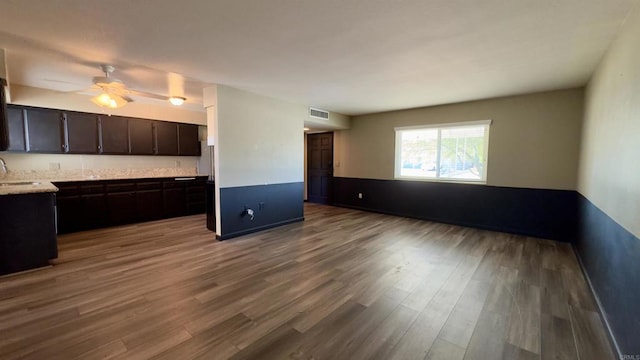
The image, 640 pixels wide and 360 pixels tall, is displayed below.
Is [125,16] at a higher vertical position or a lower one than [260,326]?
higher

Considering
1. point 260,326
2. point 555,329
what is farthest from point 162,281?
point 555,329

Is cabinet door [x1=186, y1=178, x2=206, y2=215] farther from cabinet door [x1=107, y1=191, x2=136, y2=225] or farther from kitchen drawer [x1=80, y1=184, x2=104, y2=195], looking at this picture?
kitchen drawer [x1=80, y1=184, x2=104, y2=195]

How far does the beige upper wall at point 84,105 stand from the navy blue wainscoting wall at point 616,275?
273 inches

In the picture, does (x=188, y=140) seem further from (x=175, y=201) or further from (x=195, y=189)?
(x=175, y=201)

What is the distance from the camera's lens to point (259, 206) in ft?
15.8

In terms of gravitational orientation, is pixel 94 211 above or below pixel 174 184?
below

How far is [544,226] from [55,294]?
6.63 metres

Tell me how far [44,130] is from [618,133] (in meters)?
7.59

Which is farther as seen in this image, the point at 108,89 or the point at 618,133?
the point at 108,89

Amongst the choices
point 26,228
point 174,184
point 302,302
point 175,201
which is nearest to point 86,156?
point 174,184

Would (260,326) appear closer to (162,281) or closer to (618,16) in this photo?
(162,281)

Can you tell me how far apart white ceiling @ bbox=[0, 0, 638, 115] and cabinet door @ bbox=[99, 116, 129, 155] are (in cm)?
101

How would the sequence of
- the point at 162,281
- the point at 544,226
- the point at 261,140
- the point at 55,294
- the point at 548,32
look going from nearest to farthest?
1. the point at 548,32
2. the point at 55,294
3. the point at 162,281
4. the point at 544,226
5. the point at 261,140

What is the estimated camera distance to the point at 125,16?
214 cm
